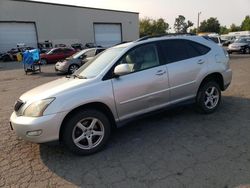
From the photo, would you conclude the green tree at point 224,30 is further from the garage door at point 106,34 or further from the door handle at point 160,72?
the door handle at point 160,72

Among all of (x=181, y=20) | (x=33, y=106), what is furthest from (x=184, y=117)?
(x=181, y=20)

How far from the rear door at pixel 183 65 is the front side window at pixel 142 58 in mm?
223

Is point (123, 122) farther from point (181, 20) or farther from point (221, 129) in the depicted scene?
point (181, 20)

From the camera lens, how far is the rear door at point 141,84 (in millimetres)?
4020

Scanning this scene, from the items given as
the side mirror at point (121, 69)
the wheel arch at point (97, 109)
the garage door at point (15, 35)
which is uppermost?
the garage door at point (15, 35)

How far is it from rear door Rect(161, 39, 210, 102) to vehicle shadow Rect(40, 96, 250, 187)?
Result: 2.14 feet

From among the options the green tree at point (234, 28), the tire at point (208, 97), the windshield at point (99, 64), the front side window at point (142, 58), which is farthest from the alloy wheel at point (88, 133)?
the green tree at point (234, 28)

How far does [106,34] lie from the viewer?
1736 inches

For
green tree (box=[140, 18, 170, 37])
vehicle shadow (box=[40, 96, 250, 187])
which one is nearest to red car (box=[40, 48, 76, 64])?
vehicle shadow (box=[40, 96, 250, 187])

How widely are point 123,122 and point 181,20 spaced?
13306cm

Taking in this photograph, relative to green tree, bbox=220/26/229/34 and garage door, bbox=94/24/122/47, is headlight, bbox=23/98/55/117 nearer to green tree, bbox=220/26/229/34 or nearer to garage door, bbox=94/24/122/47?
garage door, bbox=94/24/122/47

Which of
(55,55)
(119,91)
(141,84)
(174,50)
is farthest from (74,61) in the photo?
(119,91)

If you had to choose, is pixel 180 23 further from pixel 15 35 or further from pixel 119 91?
pixel 119 91

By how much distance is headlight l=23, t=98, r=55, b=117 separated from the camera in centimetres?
349
